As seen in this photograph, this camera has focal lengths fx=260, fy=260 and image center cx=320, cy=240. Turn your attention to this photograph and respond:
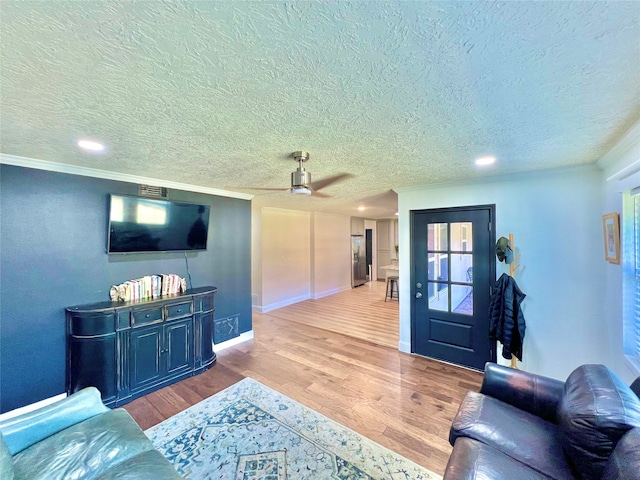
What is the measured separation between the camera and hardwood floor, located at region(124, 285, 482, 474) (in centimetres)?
212

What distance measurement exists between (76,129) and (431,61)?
2.11 meters

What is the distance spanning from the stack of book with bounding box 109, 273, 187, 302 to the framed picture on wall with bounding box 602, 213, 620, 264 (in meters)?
4.38

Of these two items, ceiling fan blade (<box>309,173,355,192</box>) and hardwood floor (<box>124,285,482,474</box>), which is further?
ceiling fan blade (<box>309,173,355,192</box>)

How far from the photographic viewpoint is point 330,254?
24.5 ft

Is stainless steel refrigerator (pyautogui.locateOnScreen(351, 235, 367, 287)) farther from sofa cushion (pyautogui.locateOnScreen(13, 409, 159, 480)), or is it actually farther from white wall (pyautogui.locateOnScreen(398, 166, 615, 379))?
sofa cushion (pyautogui.locateOnScreen(13, 409, 159, 480))

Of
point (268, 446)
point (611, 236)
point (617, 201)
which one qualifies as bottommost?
point (268, 446)

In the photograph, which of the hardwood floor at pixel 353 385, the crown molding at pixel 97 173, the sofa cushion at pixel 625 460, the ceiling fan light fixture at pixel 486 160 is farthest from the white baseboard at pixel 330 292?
the sofa cushion at pixel 625 460

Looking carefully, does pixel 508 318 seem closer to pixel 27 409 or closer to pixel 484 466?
pixel 484 466

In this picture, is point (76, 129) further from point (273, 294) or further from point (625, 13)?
point (273, 294)

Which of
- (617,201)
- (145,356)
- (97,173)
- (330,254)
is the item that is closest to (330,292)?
(330,254)

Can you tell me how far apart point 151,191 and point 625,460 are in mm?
4093

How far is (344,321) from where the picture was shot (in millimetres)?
5039

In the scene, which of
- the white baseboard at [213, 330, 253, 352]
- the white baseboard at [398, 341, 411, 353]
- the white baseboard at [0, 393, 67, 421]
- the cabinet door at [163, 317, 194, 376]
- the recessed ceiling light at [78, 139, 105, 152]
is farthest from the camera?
the white baseboard at [213, 330, 253, 352]

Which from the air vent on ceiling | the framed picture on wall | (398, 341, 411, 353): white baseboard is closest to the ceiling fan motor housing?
the air vent on ceiling
